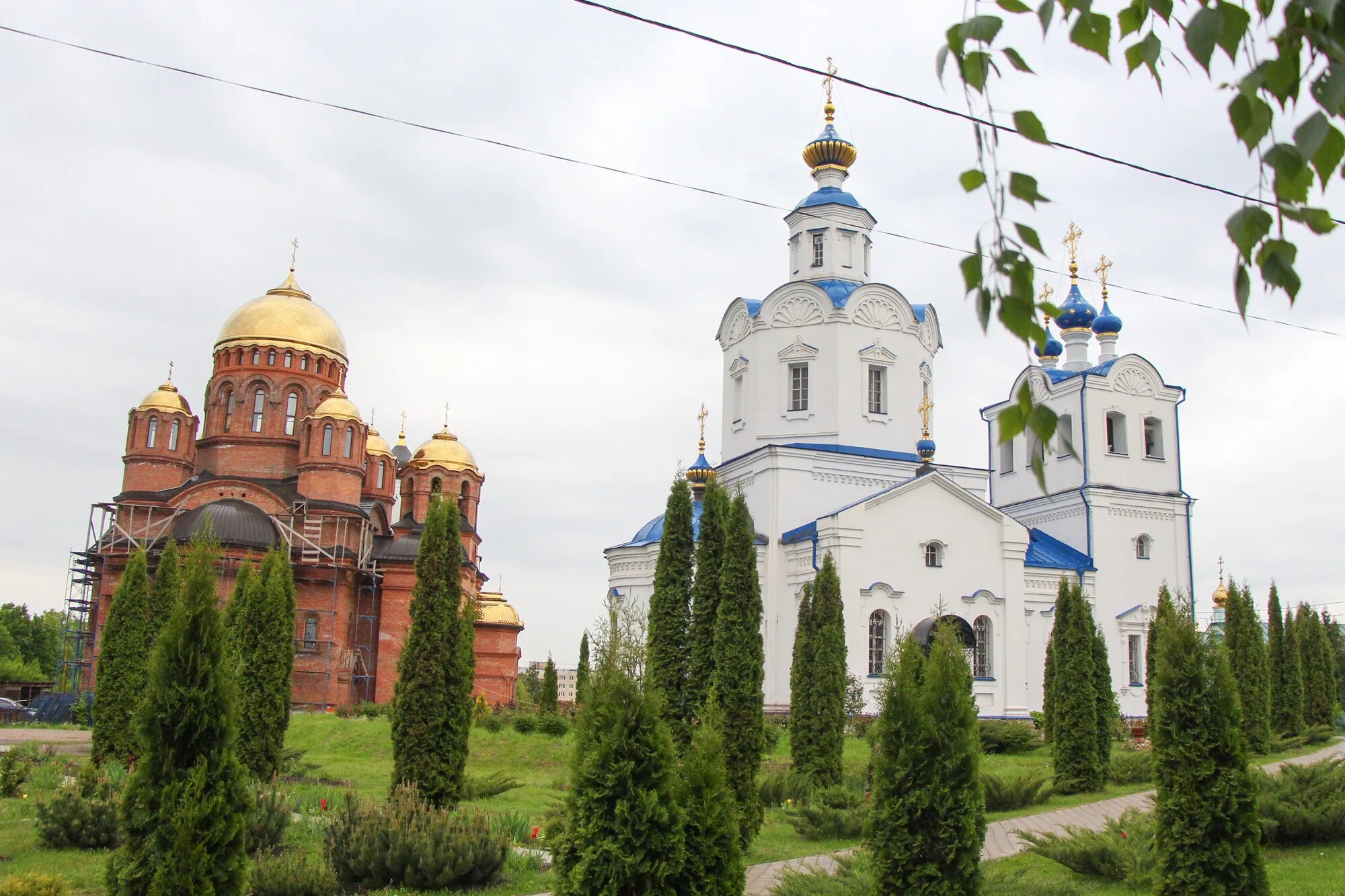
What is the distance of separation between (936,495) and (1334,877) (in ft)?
51.1

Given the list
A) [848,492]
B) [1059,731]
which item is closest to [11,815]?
[1059,731]

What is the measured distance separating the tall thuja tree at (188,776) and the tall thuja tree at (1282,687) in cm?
1978

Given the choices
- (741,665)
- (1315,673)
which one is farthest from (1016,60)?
(1315,673)

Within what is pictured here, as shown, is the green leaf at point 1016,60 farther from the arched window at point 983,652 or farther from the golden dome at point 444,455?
the golden dome at point 444,455

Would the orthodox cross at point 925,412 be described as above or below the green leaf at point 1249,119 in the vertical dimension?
above

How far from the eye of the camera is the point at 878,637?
22969mm

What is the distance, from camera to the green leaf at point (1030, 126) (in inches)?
77.4

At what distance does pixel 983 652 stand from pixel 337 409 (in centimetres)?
1833

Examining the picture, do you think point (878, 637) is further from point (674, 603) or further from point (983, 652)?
point (674, 603)

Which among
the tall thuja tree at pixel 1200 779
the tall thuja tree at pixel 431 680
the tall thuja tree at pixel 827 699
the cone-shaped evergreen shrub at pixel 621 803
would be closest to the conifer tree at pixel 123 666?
the tall thuja tree at pixel 431 680

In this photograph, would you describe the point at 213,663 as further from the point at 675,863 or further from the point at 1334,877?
the point at 1334,877

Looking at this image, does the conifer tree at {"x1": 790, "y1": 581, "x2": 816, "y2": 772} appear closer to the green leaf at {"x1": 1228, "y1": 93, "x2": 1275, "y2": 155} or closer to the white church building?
the white church building

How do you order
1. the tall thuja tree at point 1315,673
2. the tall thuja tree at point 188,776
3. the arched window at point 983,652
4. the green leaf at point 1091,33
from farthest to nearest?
1. the arched window at point 983,652
2. the tall thuja tree at point 1315,673
3. the tall thuja tree at point 188,776
4. the green leaf at point 1091,33

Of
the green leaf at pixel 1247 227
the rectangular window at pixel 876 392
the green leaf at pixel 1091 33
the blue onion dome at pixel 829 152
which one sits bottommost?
the green leaf at pixel 1247 227
